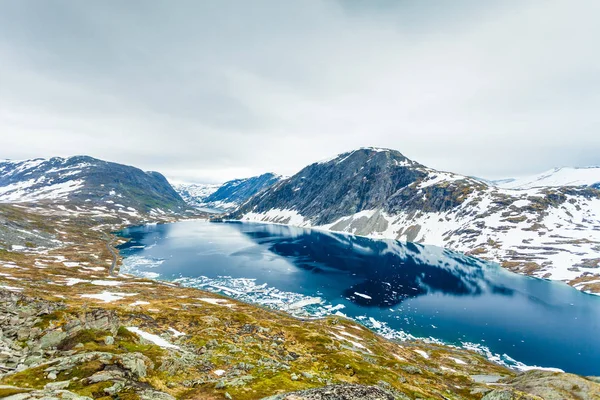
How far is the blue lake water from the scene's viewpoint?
249 feet

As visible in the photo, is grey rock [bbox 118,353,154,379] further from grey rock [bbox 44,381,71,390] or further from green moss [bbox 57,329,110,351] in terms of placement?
green moss [bbox 57,329,110,351]

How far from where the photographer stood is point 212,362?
32.5 meters

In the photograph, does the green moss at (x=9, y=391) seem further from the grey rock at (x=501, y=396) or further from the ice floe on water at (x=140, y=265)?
the ice floe on water at (x=140, y=265)

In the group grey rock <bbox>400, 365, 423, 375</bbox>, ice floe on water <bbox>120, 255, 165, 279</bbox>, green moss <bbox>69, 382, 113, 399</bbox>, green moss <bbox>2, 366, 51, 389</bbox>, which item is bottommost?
ice floe on water <bbox>120, 255, 165, 279</bbox>

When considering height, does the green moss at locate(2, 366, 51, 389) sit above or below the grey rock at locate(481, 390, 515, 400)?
above

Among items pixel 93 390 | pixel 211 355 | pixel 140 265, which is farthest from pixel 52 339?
pixel 140 265

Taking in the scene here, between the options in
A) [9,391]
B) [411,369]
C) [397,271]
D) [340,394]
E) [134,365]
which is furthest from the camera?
[397,271]

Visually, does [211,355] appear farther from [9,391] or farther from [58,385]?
[9,391]

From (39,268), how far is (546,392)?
14688cm

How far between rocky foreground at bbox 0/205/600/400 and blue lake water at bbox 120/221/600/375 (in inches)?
584

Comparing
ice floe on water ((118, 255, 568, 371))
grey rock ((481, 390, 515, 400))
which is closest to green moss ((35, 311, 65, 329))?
ice floe on water ((118, 255, 568, 371))

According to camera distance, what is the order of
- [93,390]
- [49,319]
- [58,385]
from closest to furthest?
1. [93,390]
2. [58,385]
3. [49,319]

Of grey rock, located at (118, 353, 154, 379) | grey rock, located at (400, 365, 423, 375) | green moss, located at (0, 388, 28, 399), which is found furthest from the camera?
grey rock, located at (400, 365, 423, 375)

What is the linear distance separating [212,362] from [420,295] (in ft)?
314
